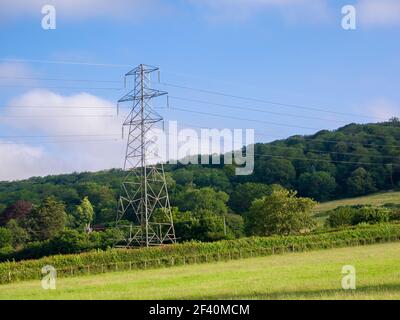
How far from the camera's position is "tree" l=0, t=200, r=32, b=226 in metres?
116

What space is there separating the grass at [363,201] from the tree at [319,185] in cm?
315

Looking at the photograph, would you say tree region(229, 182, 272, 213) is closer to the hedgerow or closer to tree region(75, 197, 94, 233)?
tree region(75, 197, 94, 233)

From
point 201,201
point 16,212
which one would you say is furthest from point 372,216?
point 16,212

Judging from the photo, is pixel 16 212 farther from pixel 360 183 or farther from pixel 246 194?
pixel 360 183

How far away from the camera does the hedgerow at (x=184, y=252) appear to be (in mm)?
50312

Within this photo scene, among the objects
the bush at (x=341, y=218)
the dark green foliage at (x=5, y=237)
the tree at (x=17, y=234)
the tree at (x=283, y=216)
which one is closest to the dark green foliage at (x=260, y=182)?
the tree at (x=17, y=234)

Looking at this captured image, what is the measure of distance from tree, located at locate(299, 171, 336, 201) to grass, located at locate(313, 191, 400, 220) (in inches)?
124

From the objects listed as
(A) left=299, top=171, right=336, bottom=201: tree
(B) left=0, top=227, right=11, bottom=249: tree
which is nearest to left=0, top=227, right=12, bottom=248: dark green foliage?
(B) left=0, top=227, right=11, bottom=249: tree

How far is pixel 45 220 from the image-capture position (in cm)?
10906

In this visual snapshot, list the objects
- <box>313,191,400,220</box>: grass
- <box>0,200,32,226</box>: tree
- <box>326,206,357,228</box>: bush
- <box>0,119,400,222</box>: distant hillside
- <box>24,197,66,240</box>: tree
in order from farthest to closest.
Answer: <box>0,119,400,222</box>: distant hillside
<box>0,200,32,226</box>: tree
<box>313,191,400,220</box>: grass
<box>24,197,66,240</box>: tree
<box>326,206,357,228</box>: bush

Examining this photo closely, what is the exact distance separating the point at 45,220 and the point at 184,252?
58761 millimetres

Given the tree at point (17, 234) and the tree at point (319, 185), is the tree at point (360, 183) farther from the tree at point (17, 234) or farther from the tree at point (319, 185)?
the tree at point (17, 234)
